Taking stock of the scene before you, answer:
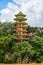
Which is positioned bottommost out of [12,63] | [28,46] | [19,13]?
[12,63]

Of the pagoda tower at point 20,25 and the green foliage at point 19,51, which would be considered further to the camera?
the pagoda tower at point 20,25

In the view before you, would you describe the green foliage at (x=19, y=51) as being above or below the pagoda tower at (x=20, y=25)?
below

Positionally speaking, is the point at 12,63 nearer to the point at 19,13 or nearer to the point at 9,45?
the point at 9,45

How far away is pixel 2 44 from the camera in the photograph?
100ft

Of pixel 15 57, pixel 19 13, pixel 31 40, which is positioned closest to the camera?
pixel 15 57

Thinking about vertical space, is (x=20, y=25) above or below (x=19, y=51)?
above

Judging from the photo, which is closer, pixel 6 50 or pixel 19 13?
pixel 6 50

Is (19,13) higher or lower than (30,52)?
higher

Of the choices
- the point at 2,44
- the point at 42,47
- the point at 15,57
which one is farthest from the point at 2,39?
the point at 42,47

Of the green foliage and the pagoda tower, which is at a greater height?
the pagoda tower

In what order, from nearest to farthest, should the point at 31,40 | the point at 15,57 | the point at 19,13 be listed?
the point at 15,57 → the point at 31,40 → the point at 19,13

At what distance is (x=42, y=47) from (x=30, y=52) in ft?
5.73

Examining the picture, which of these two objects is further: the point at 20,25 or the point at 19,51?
the point at 20,25

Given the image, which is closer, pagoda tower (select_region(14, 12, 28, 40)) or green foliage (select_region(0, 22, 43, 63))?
green foliage (select_region(0, 22, 43, 63))
